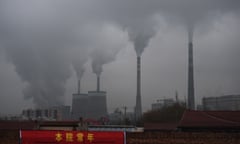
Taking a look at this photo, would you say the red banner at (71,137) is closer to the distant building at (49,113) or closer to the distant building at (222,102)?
the distant building at (222,102)

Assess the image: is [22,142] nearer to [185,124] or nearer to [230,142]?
[230,142]

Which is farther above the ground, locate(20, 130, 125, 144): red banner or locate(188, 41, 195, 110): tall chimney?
locate(188, 41, 195, 110): tall chimney

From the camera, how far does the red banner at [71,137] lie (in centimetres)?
464

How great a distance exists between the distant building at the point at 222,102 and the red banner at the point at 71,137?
9769 cm

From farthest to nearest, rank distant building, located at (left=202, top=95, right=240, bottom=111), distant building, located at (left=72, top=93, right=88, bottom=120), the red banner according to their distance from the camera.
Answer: distant building, located at (left=72, top=93, right=88, bottom=120) → distant building, located at (left=202, top=95, right=240, bottom=111) → the red banner

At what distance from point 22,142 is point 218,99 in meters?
105

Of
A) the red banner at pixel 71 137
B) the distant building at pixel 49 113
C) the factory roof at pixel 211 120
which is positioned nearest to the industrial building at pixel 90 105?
the distant building at pixel 49 113

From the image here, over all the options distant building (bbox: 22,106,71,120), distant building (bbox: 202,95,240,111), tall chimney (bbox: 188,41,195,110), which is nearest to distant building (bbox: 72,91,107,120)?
distant building (bbox: 22,106,71,120)

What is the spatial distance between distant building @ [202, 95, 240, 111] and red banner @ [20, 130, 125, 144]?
97.7 meters

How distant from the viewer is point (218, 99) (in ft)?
343

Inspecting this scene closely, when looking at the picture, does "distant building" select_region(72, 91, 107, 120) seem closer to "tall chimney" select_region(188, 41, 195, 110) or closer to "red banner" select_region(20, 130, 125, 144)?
"tall chimney" select_region(188, 41, 195, 110)

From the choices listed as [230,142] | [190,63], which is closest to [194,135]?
[230,142]

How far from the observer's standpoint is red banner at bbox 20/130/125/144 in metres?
4.64

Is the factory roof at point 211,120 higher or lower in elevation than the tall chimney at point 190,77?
lower
